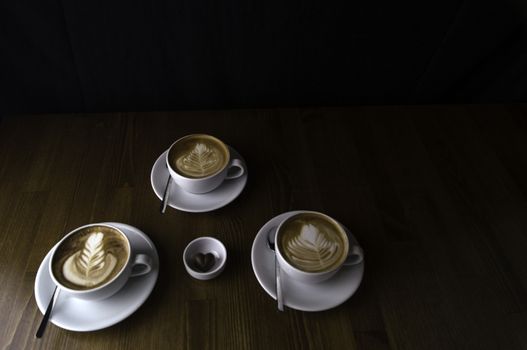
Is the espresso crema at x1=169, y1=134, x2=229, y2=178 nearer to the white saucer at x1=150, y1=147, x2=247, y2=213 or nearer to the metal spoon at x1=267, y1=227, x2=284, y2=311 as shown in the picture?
the white saucer at x1=150, y1=147, x2=247, y2=213

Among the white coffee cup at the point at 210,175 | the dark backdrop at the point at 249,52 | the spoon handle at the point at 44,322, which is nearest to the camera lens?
the spoon handle at the point at 44,322

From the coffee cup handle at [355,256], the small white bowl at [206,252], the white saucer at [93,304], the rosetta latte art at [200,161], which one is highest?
the rosetta latte art at [200,161]

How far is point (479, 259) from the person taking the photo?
2.12ft

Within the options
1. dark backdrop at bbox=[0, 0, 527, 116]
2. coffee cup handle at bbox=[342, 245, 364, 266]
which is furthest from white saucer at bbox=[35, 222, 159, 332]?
dark backdrop at bbox=[0, 0, 527, 116]

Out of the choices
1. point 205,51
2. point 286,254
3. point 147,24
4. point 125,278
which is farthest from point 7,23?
point 286,254

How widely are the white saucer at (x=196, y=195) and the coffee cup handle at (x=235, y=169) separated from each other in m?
0.01

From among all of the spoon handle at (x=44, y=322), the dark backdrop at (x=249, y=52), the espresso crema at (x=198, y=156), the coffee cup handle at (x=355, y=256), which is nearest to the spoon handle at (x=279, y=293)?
the coffee cup handle at (x=355, y=256)

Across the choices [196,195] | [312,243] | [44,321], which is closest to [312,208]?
[312,243]

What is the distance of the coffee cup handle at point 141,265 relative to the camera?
563 mm

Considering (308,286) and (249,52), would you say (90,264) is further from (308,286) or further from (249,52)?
(249,52)

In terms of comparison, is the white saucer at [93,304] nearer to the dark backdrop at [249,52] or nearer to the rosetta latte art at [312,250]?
the rosetta latte art at [312,250]

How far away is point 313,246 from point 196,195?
24 cm

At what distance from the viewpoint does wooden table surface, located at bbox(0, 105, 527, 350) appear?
21.8 inches

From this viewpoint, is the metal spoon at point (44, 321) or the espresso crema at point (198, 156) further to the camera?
the espresso crema at point (198, 156)
